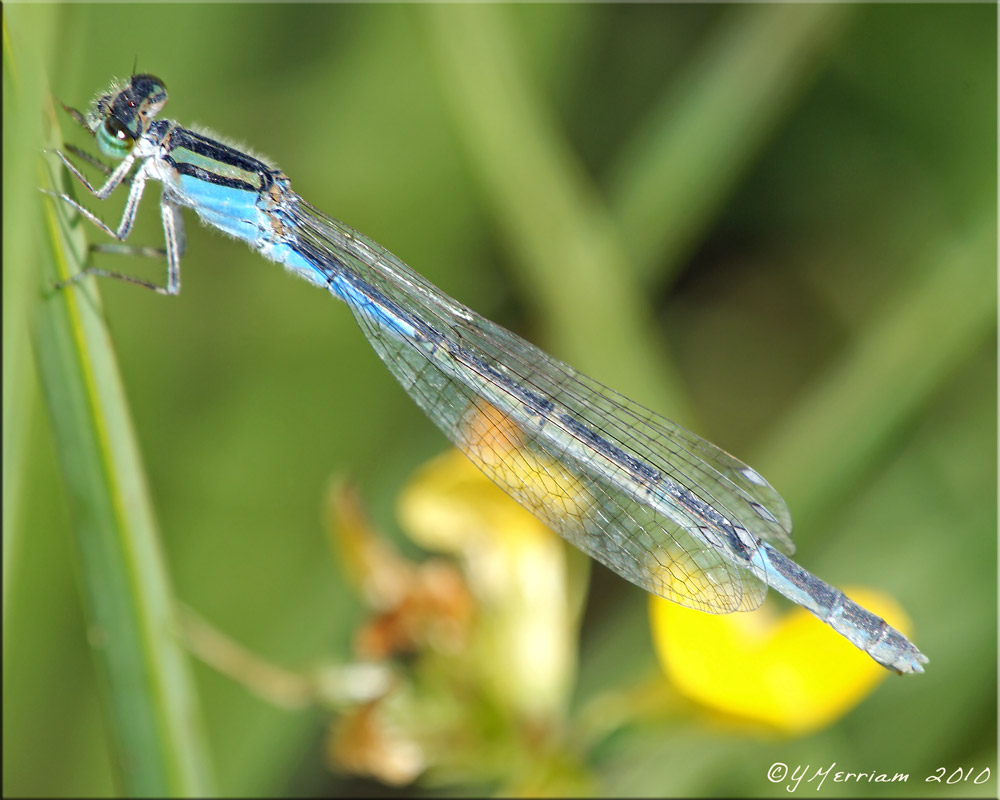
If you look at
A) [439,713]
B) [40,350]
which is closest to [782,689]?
[439,713]

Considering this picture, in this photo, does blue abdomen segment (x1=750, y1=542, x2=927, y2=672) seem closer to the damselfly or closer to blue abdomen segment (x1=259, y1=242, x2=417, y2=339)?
the damselfly

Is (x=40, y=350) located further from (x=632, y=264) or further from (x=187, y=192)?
(x=632, y=264)

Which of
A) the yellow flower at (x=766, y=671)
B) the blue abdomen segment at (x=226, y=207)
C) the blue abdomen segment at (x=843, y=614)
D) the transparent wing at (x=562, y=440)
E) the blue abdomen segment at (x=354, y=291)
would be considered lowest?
the yellow flower at (x=766, y=671)

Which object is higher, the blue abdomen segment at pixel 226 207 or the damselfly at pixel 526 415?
the blue abdomen segment at pixel 226 207

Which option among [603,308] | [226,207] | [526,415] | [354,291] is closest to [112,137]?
[226,207]

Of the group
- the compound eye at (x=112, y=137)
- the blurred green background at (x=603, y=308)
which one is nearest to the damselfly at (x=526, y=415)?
the compound eye at (x=112, y=137)

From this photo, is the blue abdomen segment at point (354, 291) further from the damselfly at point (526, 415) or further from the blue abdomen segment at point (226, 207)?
the blue abdomen segment at point (226, 207)
